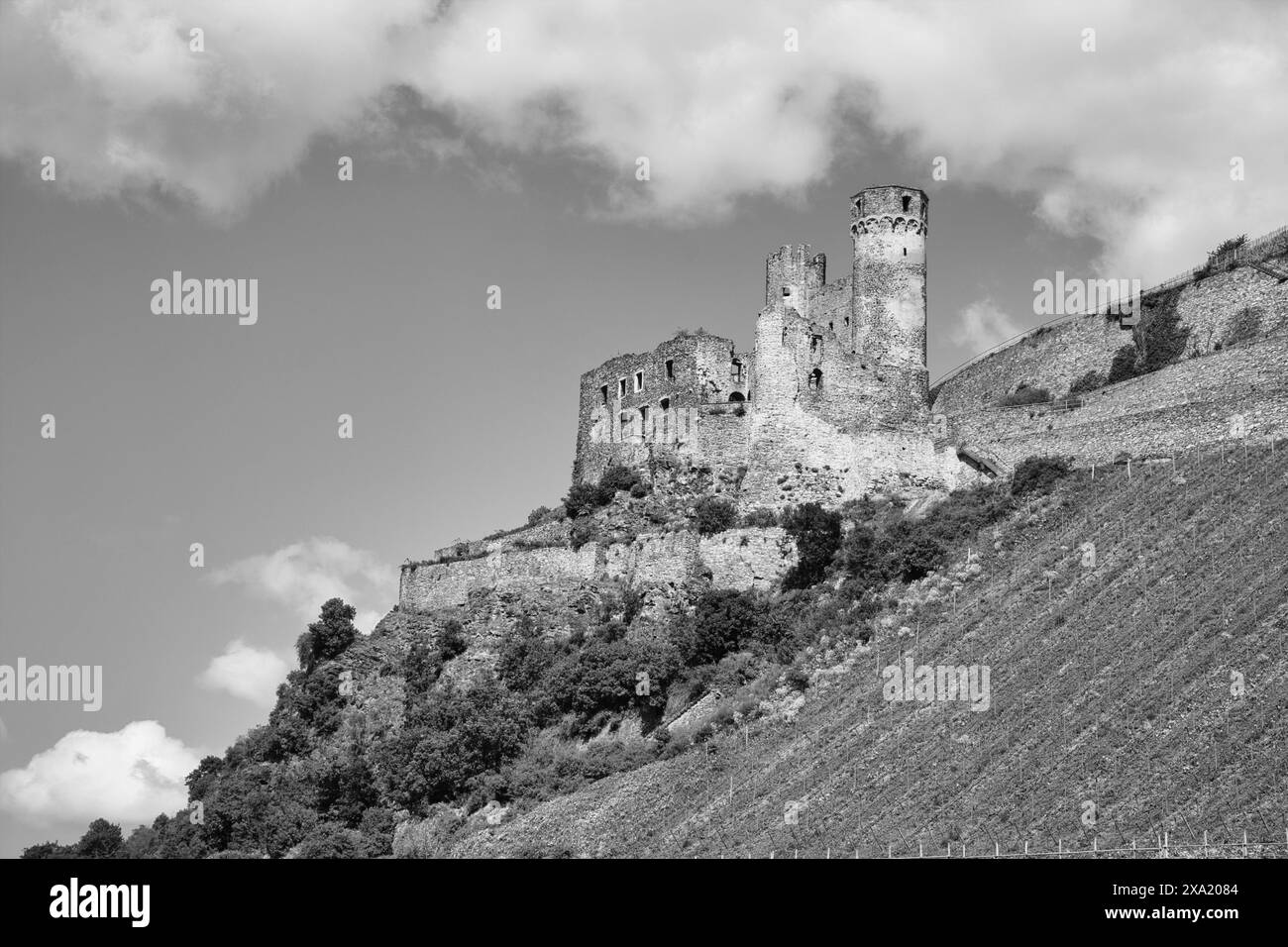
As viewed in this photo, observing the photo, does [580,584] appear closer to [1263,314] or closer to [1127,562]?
[1127,562]

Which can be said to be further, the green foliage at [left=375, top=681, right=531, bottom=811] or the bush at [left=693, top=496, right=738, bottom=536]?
the bush at [left=693, top=496, right=738, bottom=536]

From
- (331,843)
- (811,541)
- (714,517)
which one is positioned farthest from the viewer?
(714,517)

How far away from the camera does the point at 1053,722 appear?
31.8 metres

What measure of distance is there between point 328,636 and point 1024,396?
25.6 m

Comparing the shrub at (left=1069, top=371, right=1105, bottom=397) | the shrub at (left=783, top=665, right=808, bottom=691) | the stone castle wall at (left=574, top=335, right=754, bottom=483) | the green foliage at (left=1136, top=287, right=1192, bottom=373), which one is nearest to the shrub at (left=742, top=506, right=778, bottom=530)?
the stone castle wall at (left=574, top=335, right=754, bottom=483)

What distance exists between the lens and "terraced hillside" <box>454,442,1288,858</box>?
90.4 ft

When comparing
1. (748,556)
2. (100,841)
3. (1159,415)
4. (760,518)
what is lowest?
(100,841)

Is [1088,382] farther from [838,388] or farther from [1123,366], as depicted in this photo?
[838,388]

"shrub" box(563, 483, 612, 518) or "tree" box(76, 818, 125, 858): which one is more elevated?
"shrub" box(563, 483, 612, 518)

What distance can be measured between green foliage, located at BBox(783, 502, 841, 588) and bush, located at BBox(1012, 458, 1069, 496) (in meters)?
5.12

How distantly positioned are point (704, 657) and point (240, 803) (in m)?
13.0

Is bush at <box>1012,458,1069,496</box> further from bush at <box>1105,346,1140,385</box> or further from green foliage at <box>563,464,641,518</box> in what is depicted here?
green foliage at <box>563,464,641,518</box>

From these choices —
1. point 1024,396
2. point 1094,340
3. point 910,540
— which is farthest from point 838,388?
point 1094,340
